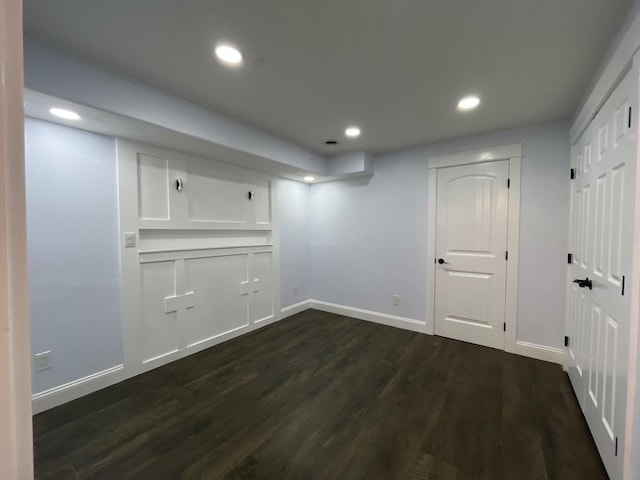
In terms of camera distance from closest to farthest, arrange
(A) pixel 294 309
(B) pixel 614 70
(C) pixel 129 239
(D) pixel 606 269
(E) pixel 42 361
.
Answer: (B) pixel 614 70, (D) pixel 606 269, (E) pixel 42 361, (C) pixel 129 239, (A) pixel 294 309

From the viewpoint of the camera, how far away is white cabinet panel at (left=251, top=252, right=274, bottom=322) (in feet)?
11.7

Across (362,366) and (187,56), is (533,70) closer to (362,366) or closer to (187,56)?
(187,56)

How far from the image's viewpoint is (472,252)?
10.1 feet

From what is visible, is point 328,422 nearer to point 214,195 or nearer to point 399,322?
point 399,322

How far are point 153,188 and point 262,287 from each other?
5.76 ft

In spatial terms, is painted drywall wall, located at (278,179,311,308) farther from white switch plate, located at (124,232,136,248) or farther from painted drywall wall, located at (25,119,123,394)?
painted drywall wall, located at (25,119,123,394)

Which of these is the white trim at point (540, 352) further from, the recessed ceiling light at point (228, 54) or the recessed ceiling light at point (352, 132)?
the recessed ceiling light at point (228, 54)

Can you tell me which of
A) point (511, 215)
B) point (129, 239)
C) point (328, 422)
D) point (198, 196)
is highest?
point (198, 196)

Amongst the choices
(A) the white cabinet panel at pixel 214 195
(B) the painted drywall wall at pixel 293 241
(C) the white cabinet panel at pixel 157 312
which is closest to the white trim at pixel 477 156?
(B) the painted drywall wall at pixel 293 241

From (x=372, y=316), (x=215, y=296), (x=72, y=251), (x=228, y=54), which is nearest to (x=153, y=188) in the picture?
(x=72, y=251)

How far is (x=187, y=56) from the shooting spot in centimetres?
166

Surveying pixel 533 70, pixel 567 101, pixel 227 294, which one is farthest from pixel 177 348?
pixel 567 101

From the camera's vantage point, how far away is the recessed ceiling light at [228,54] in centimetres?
159

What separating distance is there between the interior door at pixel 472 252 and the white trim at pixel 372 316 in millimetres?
264
